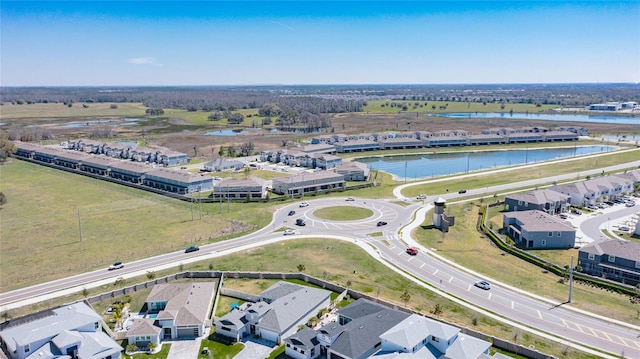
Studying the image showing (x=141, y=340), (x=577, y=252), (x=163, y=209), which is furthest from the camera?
(x=163, y=209)

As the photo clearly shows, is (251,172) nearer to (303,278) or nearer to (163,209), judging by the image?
(163,209)

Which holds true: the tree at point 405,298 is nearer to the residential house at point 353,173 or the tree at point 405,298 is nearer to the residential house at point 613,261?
the residential house at point 613,261

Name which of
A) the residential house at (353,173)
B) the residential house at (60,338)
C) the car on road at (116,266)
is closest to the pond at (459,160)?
the residential house at (353,173)

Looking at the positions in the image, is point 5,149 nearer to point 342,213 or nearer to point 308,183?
point 308,183

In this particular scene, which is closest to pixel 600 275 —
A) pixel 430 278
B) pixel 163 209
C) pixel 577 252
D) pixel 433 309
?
pixel 577 252

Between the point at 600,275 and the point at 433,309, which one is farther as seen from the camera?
the point at 600,275

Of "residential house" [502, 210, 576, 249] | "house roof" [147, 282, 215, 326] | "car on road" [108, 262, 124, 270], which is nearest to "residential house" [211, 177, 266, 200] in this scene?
"car on road" [108, 262, 124, 270]

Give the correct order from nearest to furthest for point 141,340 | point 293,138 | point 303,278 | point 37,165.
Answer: point 141,340, point 303,278, point 37,165, point 293,138
